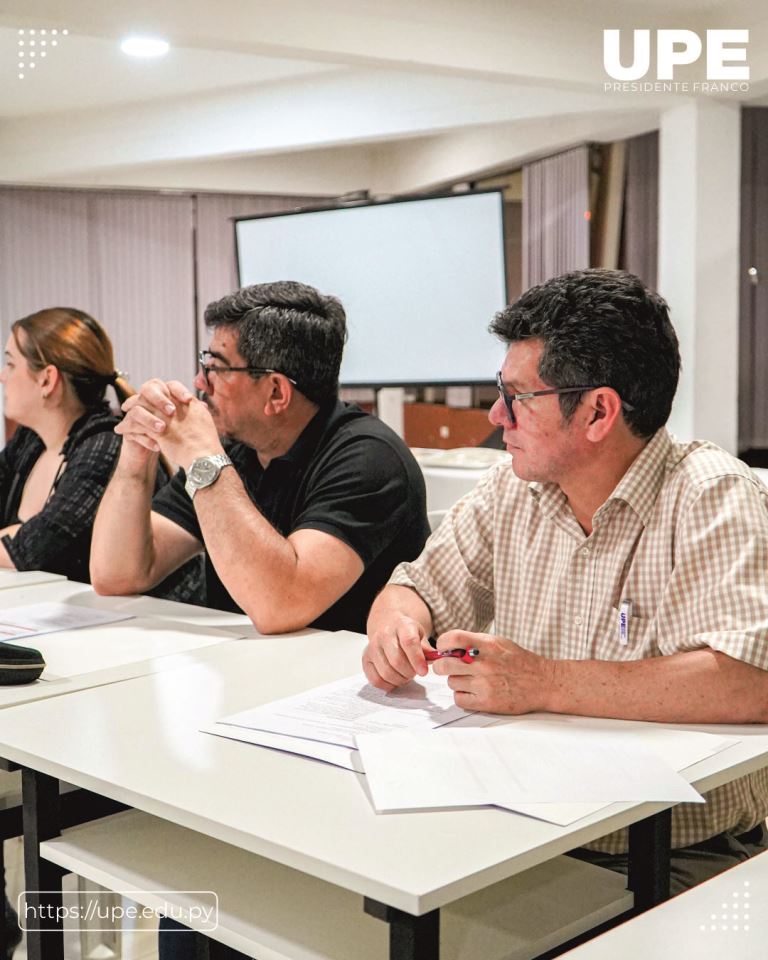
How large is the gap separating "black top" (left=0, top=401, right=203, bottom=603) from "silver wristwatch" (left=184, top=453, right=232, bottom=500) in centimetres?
56

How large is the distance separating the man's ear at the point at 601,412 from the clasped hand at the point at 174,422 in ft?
2.55

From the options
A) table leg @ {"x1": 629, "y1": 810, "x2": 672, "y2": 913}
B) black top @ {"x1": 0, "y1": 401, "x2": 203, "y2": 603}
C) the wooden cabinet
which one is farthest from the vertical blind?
table leg @ {"x1": 629, "y1": 810, "x2": 672, "y2": 913}

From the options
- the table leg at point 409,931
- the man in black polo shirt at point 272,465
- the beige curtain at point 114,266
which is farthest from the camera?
the beige curtain at point 114,266

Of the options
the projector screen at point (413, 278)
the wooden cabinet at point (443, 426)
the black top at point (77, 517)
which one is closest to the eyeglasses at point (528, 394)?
the black top at point (77, 517)

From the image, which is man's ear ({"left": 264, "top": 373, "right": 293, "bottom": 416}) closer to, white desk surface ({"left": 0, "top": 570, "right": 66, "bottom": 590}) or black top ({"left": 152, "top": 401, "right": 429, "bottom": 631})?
black top ({"left": 152, "top": 401, "right": 429, "bottom": 631})

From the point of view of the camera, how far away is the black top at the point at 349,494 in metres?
2.03

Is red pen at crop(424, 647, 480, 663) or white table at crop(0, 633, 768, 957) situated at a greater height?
red pen at crop(424, 647, 480, 663)

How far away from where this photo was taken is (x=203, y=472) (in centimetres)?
198

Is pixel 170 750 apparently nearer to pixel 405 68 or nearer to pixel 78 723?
pixel 78 723

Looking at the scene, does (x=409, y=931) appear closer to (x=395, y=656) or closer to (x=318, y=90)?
(x=395, y=656)

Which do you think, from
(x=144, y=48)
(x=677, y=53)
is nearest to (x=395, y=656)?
(x=677, y=53)

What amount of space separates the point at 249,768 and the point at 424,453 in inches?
160

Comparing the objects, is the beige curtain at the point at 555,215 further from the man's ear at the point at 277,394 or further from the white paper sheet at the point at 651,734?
the white paper sheet at the point at 651,734

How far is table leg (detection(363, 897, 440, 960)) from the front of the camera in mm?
930
